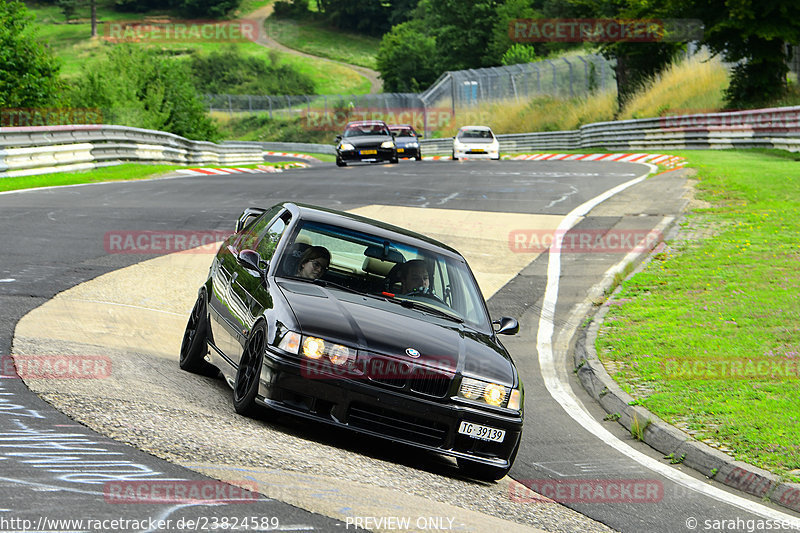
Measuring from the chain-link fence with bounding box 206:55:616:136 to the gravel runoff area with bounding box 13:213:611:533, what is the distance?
47.9 meters

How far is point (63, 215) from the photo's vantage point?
17.0 m

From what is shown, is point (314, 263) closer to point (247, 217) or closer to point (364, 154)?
point (247, 217)

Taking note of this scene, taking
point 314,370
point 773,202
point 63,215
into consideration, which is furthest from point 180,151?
point 314,370

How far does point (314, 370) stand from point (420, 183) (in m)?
20.0

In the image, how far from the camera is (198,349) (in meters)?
8.12

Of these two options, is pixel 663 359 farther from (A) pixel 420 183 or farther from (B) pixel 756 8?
(B) pixel 756 8

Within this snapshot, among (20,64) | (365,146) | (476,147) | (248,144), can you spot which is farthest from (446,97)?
(20,64)

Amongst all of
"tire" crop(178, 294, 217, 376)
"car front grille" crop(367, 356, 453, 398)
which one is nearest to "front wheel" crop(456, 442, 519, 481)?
"car front grille" crop(367, 356, 453, 398)

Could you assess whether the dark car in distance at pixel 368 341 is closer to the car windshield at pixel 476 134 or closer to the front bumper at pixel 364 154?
the front bumper at pixel 364 154

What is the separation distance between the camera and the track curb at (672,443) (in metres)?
6.86

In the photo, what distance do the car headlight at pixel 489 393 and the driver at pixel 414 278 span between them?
49.1 inches

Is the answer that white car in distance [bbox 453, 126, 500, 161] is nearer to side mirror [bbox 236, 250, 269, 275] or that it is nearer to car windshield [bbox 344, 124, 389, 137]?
car windshield [bbox 344, 124, 389, 137]

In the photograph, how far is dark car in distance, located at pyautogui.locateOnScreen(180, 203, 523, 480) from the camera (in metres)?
6.26

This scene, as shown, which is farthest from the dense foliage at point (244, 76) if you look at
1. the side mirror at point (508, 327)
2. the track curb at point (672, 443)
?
the side mirror at point (508, 327)
